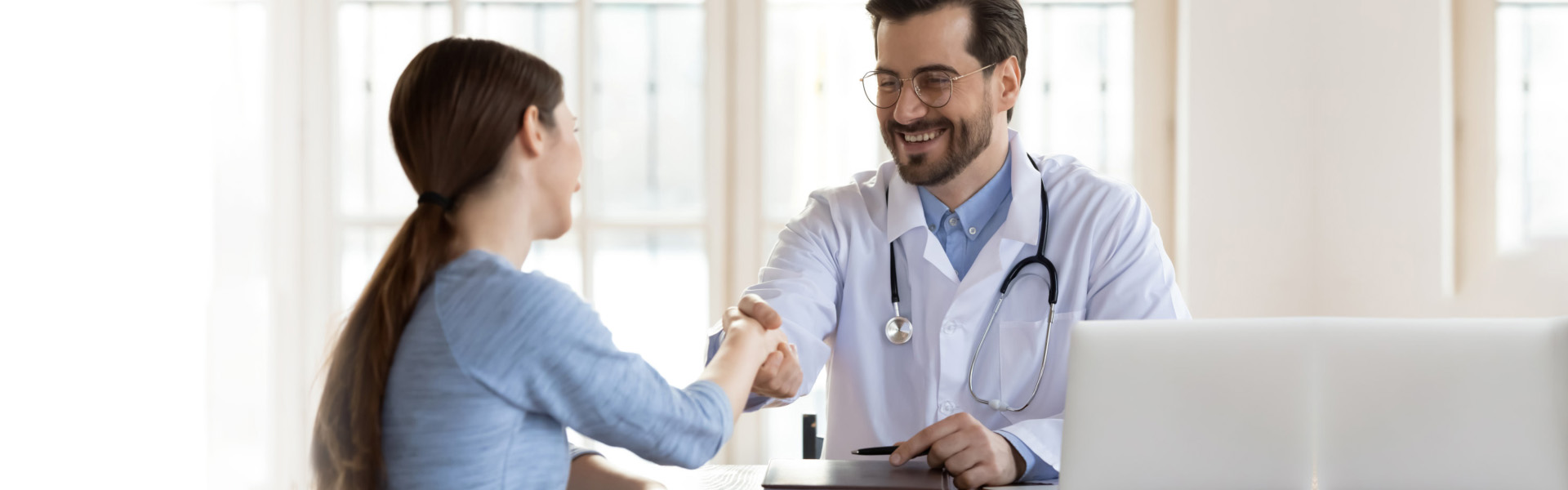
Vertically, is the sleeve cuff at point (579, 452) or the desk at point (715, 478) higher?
the sleeve cuff at point (579, 452)

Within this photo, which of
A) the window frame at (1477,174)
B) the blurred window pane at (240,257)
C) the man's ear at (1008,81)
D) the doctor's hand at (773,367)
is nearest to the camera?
the doctor's hand at (773,367)

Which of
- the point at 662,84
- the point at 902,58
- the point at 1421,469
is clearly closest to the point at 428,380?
the point at 1421,469

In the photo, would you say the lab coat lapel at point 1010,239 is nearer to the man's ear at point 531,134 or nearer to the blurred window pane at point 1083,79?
the man's ear at point 531,134

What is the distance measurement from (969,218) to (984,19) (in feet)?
1.12

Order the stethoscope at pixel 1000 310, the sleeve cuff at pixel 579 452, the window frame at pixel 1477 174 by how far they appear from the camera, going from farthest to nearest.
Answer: the window frame at pixel 1477 174 < the stethoscope at pixel 1000 310 < the sleeve cuff at pixel 579 452

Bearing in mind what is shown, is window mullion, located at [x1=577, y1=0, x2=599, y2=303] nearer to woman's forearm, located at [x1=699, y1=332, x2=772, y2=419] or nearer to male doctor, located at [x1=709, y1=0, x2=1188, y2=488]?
male doctor, located at [x1=709, y1=0, x2=1188, y2=488]

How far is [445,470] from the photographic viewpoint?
1000 mm

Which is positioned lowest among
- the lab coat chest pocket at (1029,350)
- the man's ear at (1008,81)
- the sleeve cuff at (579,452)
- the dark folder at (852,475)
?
the dark folder at (852,475)

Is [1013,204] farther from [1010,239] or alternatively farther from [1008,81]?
[1008,81]

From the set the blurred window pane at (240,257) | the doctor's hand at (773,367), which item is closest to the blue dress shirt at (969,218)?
the doctor's hand at (773,367)

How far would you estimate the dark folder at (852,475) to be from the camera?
118cm

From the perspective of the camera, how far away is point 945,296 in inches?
70.8

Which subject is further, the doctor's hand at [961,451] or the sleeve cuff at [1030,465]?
the sleeve cuff at [1030,465]

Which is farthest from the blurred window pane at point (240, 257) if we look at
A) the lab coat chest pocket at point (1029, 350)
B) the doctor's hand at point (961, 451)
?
the doctor's hand at point (961, 451)
